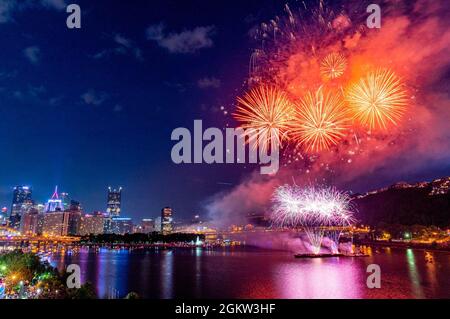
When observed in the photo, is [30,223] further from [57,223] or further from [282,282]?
[282,282]

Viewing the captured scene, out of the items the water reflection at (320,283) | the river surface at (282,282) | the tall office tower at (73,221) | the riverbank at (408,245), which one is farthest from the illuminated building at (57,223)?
the water reflection at (320,283)

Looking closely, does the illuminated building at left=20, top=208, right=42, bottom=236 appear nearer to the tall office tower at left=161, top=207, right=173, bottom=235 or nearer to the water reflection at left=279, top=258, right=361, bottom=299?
the tall office tower at left=161, top=207, right=173, bottom=235

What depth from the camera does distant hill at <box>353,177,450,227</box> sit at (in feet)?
152

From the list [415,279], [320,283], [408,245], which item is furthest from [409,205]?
[320,283]

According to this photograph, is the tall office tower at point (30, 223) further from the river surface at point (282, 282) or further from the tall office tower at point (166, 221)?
the river surface at point (282, 282)

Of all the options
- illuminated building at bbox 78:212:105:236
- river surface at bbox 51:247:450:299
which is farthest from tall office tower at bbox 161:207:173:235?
river surface at bbox 51:247:450:299

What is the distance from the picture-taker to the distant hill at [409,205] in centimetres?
4625

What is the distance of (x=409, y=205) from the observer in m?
52.6

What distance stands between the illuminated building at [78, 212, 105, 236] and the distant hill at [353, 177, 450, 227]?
259 ft

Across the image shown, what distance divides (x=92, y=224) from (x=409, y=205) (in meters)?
90.1

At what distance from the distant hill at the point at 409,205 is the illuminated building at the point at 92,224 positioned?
7892 cm

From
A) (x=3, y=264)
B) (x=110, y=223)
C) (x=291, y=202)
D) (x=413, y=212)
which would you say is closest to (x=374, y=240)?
(x=413, y=212)
